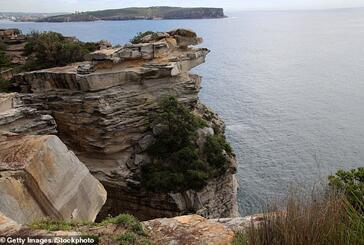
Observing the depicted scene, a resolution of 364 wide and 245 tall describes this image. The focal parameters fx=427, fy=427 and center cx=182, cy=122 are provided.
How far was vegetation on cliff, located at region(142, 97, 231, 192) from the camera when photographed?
26844 millimetres

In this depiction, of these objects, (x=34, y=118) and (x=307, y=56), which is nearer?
(x=34, y=118)

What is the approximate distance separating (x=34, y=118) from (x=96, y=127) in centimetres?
535

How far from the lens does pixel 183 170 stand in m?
27.6

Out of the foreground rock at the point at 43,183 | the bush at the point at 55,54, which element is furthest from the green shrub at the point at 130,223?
the bush at the point at 55,54

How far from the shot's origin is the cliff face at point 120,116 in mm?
26797

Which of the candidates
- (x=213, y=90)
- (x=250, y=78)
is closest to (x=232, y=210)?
(x=213, y=90)

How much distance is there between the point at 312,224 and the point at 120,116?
843 inches

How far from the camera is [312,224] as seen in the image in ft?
22.1

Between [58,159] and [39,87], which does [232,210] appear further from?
[58,159]

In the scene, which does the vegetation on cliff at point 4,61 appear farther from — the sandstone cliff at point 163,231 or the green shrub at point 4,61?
the sandstone cliff at point 163,231

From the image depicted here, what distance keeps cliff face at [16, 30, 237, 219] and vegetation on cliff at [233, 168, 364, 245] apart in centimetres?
1977

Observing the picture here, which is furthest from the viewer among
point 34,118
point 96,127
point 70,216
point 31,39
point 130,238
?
point 31,39

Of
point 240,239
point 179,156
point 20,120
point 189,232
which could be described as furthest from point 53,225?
point 179,156

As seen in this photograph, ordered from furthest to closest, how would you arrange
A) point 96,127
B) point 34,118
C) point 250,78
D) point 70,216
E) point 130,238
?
point 250,78, point 96,127, point 34,118, point 70,216, point 130,238
